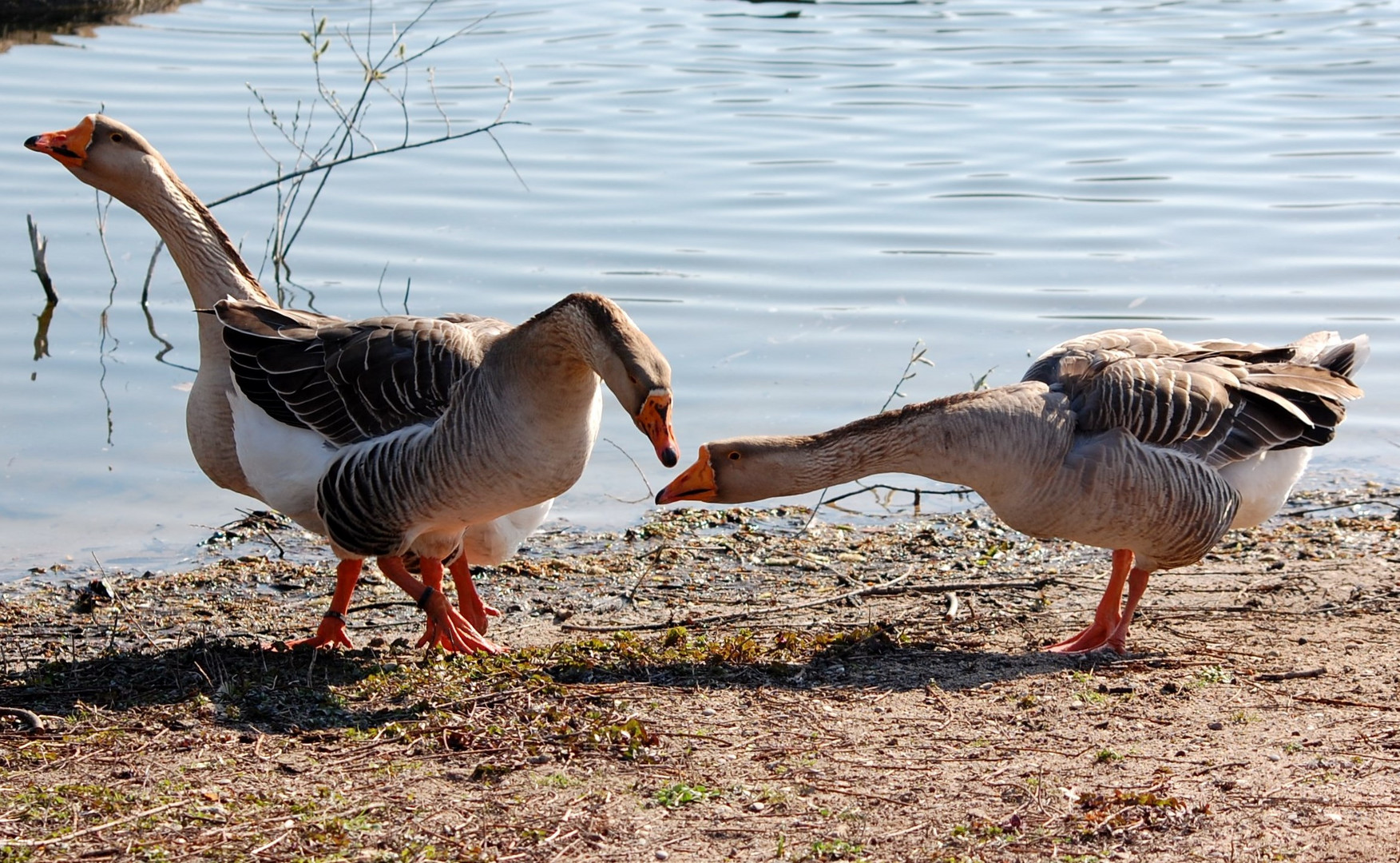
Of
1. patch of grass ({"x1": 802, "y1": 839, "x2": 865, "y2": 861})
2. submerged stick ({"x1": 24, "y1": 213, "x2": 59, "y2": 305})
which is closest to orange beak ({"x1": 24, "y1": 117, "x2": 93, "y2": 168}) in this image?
submerged stick ({"x1": 24, "y1": 213, "x2": 59, "y2": 305})

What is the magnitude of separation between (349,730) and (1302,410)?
369cm

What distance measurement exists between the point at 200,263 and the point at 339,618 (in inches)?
61.8

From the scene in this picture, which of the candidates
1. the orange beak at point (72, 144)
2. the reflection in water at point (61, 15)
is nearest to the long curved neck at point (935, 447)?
the orange beak at point (72, 144)

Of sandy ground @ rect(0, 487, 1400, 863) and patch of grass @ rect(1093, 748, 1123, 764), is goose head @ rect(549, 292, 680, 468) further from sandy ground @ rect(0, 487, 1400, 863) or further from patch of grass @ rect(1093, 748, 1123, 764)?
patch of grass @ rect(1093, 748, 1123, 764)

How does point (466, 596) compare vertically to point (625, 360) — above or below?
below

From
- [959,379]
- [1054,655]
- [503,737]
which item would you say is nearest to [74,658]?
[503,737]

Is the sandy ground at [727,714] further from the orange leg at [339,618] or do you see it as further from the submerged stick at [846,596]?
the orange leg at [339,618]

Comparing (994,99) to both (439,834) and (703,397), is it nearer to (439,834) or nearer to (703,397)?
(703,397)

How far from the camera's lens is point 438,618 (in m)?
5.21

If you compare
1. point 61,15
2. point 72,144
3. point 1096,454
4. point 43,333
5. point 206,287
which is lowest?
point 43,333

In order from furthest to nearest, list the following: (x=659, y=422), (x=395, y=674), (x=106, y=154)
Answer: (x=106, y=154), (x=395, y=674), (x=659, y=422)

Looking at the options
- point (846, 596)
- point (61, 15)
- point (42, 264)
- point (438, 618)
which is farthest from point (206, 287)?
point (61, 15)

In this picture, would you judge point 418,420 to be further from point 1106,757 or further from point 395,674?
point 1106,757

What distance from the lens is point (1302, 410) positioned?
5.64 meters
